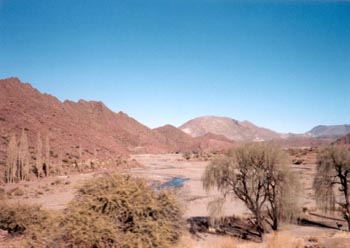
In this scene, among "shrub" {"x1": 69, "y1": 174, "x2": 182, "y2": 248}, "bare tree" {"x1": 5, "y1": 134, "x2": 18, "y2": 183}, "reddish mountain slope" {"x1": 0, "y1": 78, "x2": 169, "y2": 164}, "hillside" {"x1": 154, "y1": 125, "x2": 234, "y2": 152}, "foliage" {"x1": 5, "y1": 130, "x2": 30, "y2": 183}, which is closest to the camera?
"shrub" {"x1": 69, "y1": 174, "x2": 182, "y2": 248}

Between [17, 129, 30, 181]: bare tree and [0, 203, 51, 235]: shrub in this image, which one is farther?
[17, 129, 30, 181]: bare tree

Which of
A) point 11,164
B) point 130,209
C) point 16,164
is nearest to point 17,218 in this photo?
point 130,209

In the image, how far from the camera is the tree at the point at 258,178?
63.4 ft

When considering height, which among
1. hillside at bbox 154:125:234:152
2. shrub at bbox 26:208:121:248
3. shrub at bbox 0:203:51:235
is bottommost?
shrub at bbox 0:203:51:235

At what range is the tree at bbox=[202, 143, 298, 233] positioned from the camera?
63.4 ft

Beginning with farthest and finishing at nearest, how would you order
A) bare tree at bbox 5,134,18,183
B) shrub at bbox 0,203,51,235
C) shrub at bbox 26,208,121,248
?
bare tree at bbox 5,134,18,183
shrub at bbox 0,203,51,235
shrub at bbox 26,208,121,248

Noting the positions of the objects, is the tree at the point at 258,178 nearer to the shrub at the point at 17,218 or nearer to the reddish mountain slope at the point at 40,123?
the shrub at the point at 17,218

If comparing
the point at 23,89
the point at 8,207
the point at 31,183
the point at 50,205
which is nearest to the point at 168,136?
the point at 23,89

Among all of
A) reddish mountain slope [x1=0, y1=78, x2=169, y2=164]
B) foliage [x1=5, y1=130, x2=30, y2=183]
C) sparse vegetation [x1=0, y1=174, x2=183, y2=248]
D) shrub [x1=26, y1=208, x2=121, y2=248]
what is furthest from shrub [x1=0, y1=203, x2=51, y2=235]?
reddish mountain slope [x1=0, y1=78, x2=169, y2=164]

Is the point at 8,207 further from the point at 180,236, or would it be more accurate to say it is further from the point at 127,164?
the point at 127,164

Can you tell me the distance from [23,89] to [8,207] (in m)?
94.6

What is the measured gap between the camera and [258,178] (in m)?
19.6

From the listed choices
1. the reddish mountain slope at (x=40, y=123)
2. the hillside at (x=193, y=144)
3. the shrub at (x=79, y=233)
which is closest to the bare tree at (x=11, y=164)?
the reddish mountain slope at (x=40, y=123)

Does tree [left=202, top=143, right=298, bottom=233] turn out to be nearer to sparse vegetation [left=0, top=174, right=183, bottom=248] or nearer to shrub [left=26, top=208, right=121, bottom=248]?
sparse vegetation [left=0, top=174, right=183, bottom=248]
